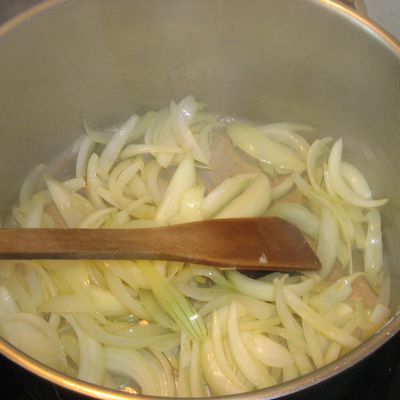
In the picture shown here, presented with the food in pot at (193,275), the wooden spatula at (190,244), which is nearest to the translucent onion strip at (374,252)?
the food in pot at (193,275)

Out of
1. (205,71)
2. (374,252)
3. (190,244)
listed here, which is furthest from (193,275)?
(205,71)

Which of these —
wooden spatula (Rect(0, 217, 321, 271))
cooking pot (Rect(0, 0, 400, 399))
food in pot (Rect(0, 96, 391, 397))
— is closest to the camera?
wooden spatula (Rect(0, 217, 321, 271))

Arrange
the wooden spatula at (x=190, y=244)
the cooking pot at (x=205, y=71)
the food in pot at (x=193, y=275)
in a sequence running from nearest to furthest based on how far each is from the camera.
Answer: the wooden spatula at (x=190, y=244) < the food in pot at (x=193, y=275) < the cooking pot at (x=205, y=71)

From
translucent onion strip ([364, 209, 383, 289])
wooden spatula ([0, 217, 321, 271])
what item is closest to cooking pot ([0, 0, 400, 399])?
translucent onion strip ([364, 209, 383, 289])

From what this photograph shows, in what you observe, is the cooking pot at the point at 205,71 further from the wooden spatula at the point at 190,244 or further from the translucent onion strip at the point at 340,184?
the wooden spatula at the point at 190,244

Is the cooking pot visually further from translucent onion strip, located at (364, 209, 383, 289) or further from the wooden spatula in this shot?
the wooden spatula

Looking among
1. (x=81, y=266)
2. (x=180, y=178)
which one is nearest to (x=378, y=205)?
(x=180, y=178)
